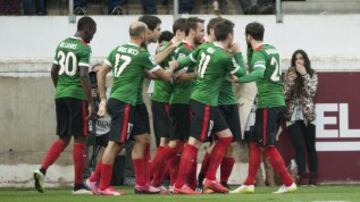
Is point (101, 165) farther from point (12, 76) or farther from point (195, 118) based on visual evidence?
point (12, 76)

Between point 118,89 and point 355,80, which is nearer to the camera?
point 118,89

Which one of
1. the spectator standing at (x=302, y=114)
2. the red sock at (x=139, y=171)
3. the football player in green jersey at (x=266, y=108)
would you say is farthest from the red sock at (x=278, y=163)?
the spectator standing at (x=302, y=114)

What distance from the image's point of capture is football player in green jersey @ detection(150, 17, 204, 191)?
1889 centimetres

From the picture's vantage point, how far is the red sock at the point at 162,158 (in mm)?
18906

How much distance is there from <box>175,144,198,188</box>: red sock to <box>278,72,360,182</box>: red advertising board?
542 centimetres

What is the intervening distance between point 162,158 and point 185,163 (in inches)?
34.1

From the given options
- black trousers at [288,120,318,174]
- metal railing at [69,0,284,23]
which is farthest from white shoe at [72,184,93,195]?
black trousers at [288,120,318,174]

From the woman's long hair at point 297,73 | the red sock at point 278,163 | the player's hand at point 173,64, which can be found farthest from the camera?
the woman's long hair at point 297,73

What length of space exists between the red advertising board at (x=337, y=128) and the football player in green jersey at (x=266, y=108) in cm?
453

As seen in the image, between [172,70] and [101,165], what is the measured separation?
1.51 meters

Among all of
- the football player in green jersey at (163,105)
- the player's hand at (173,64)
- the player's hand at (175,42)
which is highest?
the player's hand at (175,42)

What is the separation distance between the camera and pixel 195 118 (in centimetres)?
1819

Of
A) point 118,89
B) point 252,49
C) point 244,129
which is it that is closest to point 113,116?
point 118,89

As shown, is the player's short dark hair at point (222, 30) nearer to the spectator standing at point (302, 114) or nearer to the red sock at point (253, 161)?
the red sock at point (253, 161)
